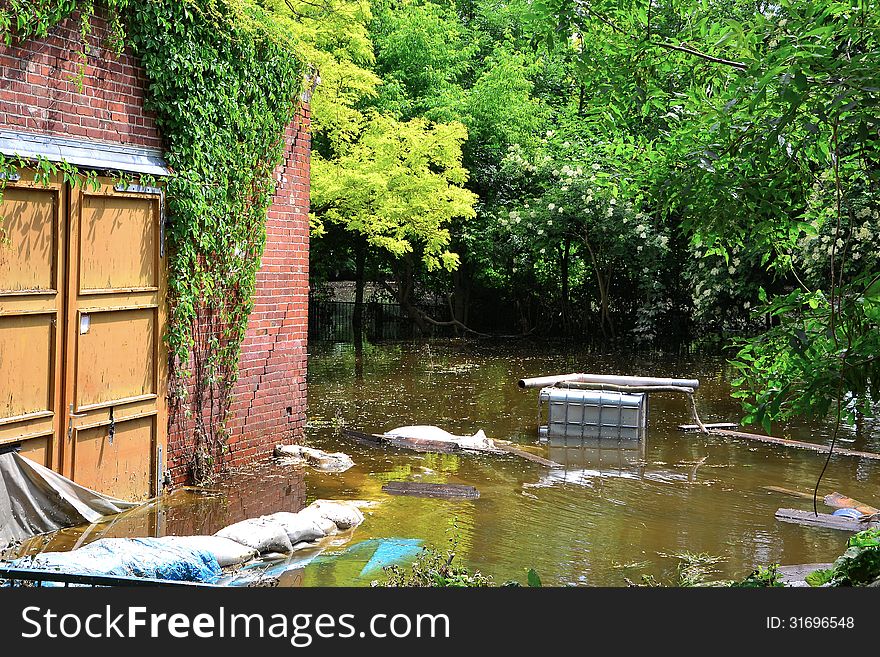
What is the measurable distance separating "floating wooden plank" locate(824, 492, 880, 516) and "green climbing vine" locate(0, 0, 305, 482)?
601 cm

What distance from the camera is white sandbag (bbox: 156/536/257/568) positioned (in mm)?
6906

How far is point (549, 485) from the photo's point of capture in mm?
10516

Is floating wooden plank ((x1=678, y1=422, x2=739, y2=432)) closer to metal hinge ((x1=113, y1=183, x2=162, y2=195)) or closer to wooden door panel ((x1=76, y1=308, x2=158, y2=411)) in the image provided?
wooden door panel ((x1=76, y1=308, x2=158, y2=411))

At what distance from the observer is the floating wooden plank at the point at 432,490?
9.70 m

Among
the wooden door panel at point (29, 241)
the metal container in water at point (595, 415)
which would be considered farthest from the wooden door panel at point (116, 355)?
the metal container in water at point (595, 415)

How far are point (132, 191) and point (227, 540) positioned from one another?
3204 millimetres

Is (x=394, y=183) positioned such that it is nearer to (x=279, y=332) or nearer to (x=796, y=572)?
(x=279, y=332)

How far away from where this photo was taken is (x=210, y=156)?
30.3 ft

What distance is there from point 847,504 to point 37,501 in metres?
7.25

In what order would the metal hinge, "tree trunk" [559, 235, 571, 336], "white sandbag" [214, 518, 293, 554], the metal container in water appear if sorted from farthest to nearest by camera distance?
"tree trunk" [559, 235, 571, 336], the metal container in water, the metal hinge, "white sandbag" [214, 518, 293, 554]

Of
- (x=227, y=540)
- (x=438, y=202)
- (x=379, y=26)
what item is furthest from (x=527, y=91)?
(x=227, y=540)

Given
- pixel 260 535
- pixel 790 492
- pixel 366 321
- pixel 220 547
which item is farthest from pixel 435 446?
pixel 366 321

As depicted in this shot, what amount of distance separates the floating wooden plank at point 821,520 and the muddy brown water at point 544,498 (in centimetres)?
12

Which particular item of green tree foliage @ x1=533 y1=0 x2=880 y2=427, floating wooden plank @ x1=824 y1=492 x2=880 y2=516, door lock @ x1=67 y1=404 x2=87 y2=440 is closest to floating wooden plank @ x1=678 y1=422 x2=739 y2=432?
floating wooden plank @ x1=824 y1=492 x2=880 y2=516
